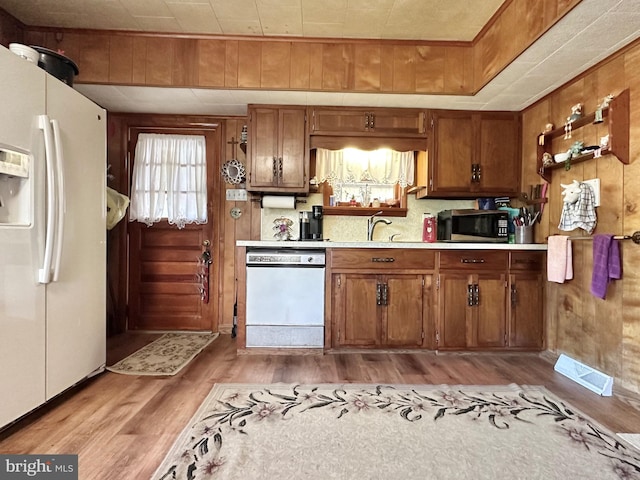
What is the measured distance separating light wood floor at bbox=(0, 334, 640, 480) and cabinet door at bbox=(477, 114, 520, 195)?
157 centimetres

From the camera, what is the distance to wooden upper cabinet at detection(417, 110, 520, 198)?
10.6 ft

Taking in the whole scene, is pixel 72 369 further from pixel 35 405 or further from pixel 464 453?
pixel 464 453

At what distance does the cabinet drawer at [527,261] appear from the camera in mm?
2998

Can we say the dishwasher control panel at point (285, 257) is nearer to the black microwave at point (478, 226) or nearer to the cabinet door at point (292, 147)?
the cabinet door at point (292, 147)

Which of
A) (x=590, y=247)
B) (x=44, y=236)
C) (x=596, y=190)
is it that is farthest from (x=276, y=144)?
(x=590, y=247)

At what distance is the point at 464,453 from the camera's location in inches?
60.8

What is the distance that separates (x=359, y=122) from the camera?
3195mm

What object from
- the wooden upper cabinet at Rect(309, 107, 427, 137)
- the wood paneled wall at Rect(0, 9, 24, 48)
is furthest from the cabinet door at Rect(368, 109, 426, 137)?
the wood paneled wall at Rect(0, 9, 24, 48)

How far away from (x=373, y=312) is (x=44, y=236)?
231 centimetres

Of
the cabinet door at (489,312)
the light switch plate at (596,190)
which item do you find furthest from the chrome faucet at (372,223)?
the light switch plate at (596,190)

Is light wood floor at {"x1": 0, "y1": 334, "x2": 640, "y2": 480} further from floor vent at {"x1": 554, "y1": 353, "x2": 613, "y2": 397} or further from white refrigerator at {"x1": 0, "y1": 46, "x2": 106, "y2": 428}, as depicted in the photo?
white refrigerator at {"x1": 0, "y1": 46, "x2": 106, "y2": 428}

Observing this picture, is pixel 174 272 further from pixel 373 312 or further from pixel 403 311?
pixel 403 311

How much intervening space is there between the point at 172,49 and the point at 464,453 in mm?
3392

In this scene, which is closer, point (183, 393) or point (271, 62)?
point (183, 393)
